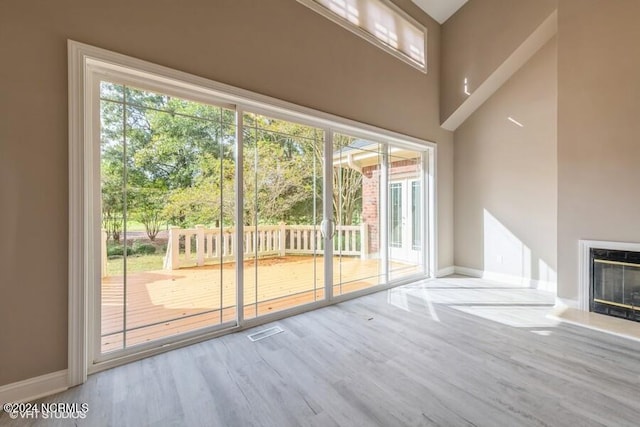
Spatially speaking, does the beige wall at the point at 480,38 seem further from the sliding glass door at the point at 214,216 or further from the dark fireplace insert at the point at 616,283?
the dark fireplace insert at the point at 616,283

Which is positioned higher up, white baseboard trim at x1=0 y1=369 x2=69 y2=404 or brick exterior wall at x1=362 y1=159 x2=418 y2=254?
brick exterior wall at x1=362 y1=159 x2=418 y2=254

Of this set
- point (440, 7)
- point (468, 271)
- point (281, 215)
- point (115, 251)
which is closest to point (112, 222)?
point (115, 251)

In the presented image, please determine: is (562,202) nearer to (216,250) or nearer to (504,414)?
(504,414)

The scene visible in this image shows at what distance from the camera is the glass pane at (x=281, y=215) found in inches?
121

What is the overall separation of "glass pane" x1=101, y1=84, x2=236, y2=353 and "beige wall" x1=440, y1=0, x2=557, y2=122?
395 cm

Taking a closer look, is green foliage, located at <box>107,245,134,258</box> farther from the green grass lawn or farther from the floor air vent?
the floor air vent

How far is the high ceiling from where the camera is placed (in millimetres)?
4602

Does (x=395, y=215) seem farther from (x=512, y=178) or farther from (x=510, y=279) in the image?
(x=510, y=279)

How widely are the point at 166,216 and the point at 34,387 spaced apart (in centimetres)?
143

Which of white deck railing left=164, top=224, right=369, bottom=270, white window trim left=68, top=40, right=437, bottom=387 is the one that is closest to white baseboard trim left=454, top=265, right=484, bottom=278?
white deck railing left=164, top=224, right=369, bottom=270

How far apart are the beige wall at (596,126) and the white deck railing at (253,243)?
255 cm

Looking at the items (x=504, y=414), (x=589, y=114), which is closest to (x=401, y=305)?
(x=504, y=414)

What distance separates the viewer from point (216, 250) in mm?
2865

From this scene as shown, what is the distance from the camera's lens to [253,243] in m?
A: 3.09
